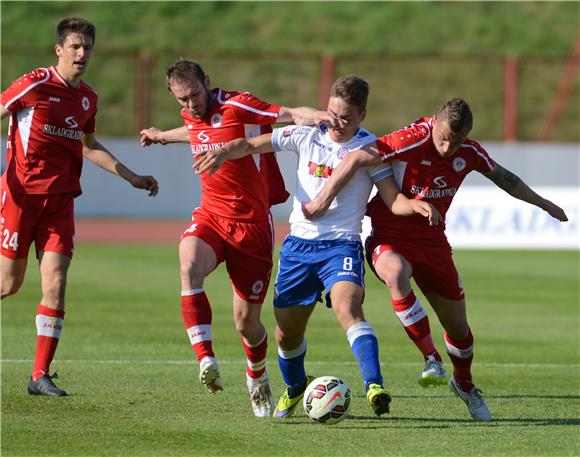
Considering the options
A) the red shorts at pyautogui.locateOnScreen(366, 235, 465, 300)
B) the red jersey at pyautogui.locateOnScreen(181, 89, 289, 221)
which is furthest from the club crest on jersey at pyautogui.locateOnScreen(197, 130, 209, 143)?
the red shorts at pyautogui.locateOnScreen(366, 235, 465, 300)

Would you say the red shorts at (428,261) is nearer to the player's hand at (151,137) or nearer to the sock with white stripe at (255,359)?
the sock with white stripe at (255,359)

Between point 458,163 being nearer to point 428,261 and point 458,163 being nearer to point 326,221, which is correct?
point 428,261

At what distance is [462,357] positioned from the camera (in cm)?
847

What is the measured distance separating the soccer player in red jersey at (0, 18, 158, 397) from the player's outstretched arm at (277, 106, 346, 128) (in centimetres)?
125

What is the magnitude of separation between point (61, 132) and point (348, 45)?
33711 mm

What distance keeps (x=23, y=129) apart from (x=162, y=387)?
2.23 metres

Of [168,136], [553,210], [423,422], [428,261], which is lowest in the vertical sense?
[423,422]

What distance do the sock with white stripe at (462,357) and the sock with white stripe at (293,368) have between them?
104 cm

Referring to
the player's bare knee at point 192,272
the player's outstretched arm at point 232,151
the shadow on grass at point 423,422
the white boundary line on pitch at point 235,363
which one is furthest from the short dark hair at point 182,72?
the white boundary line on pitch at point 235,363

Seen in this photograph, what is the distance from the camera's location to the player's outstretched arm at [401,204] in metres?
7.76

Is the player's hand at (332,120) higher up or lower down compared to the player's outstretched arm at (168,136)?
higher up

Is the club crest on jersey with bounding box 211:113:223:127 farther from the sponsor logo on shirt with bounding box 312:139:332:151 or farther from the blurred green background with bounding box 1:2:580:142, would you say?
the blurred green background with bounding box 1:2:580:142

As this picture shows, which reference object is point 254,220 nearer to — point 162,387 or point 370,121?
point 162,387

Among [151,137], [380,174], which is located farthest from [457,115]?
[151,137]
